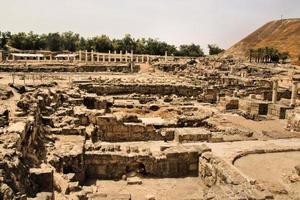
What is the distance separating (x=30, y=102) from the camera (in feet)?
63.5

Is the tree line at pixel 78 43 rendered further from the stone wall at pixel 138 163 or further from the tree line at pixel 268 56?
the stone wall at pixel 138 163

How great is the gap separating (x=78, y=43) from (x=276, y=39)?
237 ft

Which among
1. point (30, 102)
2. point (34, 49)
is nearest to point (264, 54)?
point (34, 49)

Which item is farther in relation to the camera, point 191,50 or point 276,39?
point 276,39

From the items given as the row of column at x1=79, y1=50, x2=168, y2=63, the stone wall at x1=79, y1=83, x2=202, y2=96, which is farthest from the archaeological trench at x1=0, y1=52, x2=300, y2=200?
the row of column at x1=79, y1=50, x2=168, y2=63

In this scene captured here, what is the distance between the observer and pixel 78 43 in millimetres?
69562

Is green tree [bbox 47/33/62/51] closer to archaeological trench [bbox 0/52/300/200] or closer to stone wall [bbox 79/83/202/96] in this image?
stone wall [bbox 79/83/202/96]

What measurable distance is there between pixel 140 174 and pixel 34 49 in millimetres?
54062

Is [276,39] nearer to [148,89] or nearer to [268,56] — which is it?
[268,56]

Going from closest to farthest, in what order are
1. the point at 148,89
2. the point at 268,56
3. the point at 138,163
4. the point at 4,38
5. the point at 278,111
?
1. the point at 138,163
2. the point at 278,111
3. the point at 148,89
4. the point at 4,38
5. the point at 268,56

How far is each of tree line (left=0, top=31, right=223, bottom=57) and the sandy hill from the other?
34.3 metres

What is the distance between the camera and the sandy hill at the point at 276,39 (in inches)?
4099

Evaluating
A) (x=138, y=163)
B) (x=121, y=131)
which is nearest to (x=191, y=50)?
(x=121, y=131)

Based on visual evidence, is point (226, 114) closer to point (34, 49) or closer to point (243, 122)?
point (243, 122)
